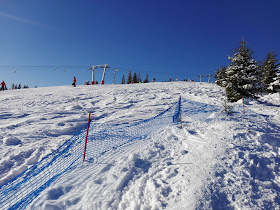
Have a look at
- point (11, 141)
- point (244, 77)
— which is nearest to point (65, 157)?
point (11, 141)

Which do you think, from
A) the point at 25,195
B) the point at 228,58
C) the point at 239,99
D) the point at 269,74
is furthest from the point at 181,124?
the point at 269,74

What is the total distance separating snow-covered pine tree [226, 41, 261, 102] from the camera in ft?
42.9

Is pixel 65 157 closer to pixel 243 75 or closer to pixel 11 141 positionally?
pixel 11 141

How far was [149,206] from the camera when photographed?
3023 millimetres

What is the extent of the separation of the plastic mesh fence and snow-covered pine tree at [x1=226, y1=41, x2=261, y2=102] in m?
8.19

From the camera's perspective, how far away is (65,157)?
498 centimetres

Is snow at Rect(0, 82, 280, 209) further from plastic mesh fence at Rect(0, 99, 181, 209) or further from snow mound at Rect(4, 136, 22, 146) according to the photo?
plastic mesh fence at Rect(0, 99, 181, 209)

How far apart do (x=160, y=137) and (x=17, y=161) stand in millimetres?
4652

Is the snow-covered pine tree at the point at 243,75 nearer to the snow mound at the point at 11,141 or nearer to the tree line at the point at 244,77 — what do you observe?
the tree line at the point at 244,77

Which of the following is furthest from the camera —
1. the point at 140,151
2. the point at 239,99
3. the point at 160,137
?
the point at 239,99

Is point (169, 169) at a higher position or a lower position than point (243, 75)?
lower

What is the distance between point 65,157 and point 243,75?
14093mm

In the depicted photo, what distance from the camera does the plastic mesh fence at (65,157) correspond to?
11.3 feet

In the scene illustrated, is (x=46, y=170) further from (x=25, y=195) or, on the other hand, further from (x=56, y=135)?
(x=56, y=135)
